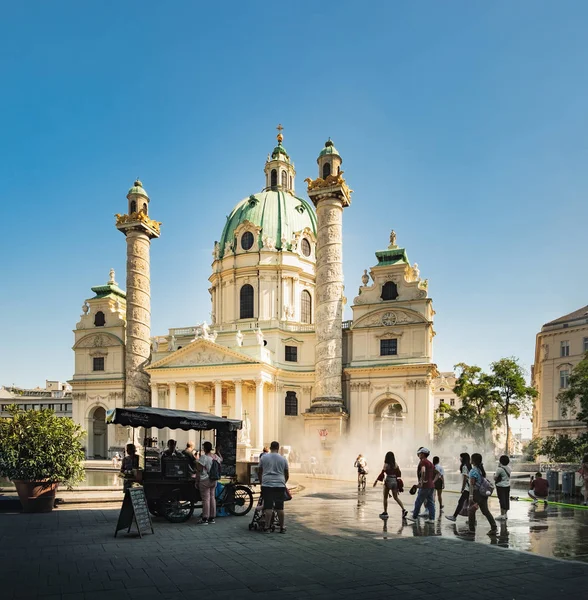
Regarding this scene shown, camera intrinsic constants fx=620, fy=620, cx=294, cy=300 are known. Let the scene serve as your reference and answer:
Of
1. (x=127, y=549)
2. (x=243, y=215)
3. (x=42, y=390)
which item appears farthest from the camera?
(x=42, y=390)

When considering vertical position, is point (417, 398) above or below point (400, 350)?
below

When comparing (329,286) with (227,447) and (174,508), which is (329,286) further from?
(174,508)

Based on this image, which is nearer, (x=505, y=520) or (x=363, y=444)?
(x=505, y=520)

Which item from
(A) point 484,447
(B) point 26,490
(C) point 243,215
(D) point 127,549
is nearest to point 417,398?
(A) point 484,447

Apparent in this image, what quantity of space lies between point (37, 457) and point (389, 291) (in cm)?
3890

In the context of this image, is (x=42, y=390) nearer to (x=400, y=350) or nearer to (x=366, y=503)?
(x=400, y=350)

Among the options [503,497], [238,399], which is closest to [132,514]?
[503,497]

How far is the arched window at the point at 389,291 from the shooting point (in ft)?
170

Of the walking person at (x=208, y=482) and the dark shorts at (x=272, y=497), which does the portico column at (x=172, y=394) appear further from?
the dark shorts at (x=272, y=497)

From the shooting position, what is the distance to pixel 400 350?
5044 cm

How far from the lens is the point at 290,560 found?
1034 cm

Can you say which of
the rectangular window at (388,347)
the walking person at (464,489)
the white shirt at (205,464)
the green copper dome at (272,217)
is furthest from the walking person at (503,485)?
the green copper dome at (272,217)

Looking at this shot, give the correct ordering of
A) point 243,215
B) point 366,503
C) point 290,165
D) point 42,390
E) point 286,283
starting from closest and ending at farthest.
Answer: point 366,503 < point 286,283 < point 243,215 < point 290,165 < point 42,390

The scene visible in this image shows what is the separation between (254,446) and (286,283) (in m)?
17.2
